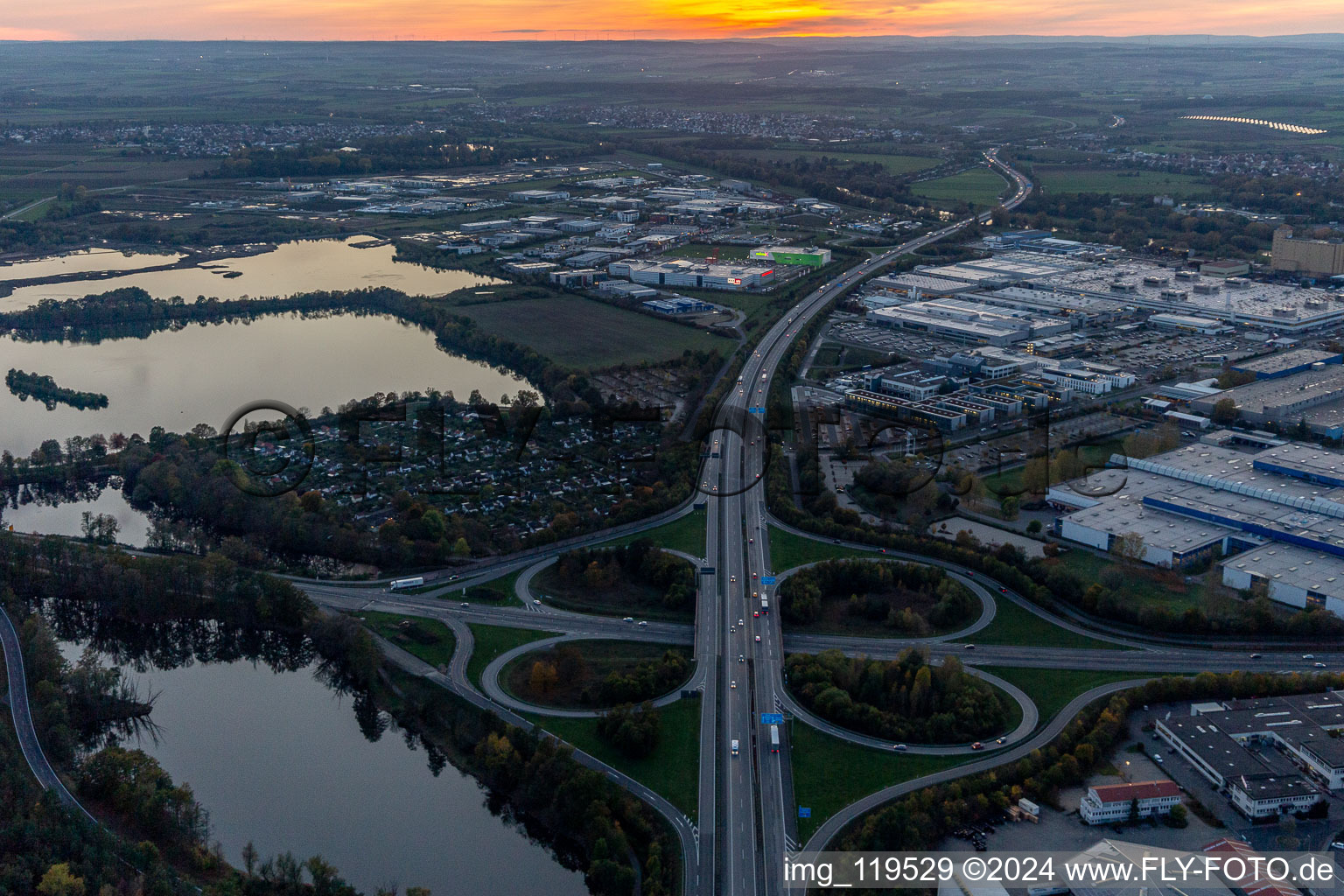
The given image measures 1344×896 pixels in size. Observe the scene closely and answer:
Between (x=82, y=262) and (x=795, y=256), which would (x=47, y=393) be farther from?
(x=795, y=256)

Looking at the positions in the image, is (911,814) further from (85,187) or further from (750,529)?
(85,187)

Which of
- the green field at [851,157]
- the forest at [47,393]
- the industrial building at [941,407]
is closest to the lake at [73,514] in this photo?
the forest at [47,393]

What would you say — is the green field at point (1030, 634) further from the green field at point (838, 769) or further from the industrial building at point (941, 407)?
the industrial building at point (941, 407)

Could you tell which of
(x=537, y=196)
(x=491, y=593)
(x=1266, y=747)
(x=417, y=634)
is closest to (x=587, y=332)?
(x=491, y=593)

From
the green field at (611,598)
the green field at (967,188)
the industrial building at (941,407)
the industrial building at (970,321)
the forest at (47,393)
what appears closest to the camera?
the green field at (611,598)

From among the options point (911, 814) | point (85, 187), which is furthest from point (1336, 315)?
point (85, 187)

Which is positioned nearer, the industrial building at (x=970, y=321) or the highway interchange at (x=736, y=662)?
the highway interchange at (x=736, y=662)

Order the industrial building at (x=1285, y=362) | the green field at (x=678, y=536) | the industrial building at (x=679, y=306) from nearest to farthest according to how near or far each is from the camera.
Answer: the green field at (x=678, y=536)
the industrial building at (x=1285, y=362)
the industrial building at (x=679, y=306)
